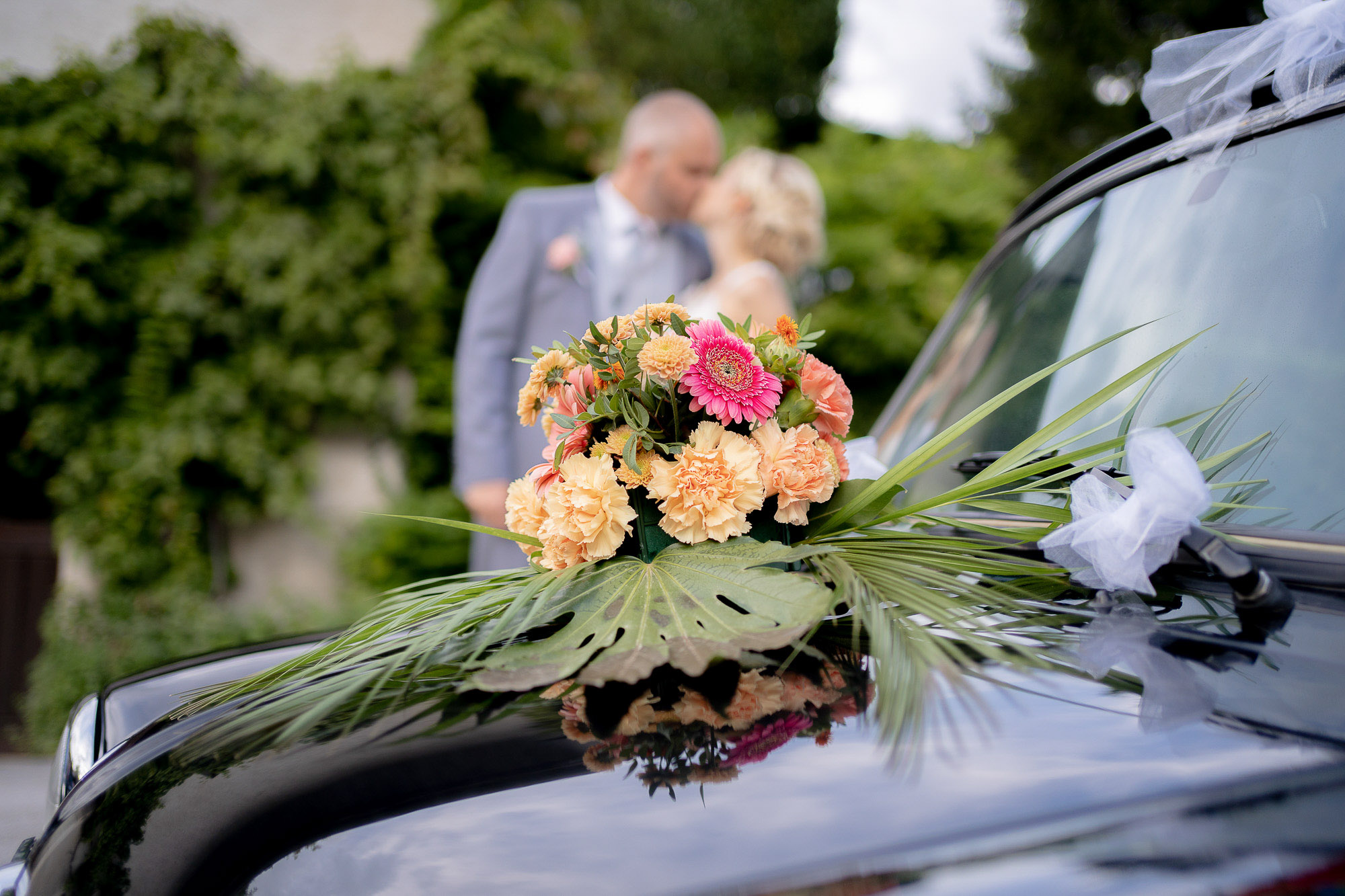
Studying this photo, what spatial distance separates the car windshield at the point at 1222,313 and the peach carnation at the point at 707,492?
0.34 m

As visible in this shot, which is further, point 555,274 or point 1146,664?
point 555,274

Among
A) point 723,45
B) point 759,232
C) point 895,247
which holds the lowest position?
point 759,232

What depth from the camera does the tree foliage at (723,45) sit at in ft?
46.6

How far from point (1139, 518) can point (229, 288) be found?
608 centimetres

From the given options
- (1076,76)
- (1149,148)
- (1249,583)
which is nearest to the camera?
(1249,583)

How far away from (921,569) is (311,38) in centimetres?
669

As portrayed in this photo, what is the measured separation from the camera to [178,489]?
565cm

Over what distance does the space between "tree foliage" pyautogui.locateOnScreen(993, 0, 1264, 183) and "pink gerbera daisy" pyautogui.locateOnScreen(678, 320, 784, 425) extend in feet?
50.1

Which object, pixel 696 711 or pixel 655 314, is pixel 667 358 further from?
pixel 696 711

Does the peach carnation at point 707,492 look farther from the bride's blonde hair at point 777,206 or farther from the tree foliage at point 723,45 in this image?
the tree foliage at point 723,45

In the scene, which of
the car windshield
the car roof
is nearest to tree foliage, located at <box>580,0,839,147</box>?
the car roof

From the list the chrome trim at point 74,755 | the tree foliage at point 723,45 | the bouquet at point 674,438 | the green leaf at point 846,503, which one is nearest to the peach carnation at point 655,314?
the bouquet at point 674,438

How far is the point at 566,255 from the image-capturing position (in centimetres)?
378

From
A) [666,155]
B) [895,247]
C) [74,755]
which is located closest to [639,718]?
[74,755]
